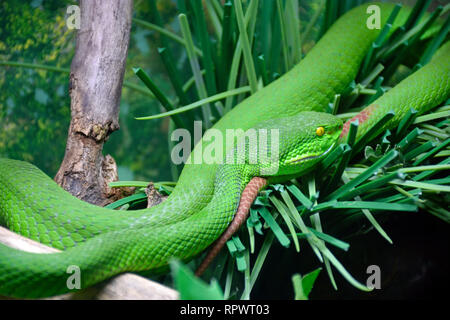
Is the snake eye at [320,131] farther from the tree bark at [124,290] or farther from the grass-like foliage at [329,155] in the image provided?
the tree bark at [124,290]

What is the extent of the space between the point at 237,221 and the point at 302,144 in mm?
469

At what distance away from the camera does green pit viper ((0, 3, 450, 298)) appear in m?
1.15

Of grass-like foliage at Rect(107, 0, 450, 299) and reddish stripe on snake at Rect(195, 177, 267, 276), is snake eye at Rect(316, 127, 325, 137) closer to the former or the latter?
grass-like foliage at Rect(107, 0, 450, 299)

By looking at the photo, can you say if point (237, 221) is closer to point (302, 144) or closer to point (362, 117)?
point (302, 144)

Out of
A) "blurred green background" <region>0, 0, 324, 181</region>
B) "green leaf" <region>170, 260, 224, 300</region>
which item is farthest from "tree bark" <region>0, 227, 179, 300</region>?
"blurred green background" <region>0, 0, 324, 181</region>

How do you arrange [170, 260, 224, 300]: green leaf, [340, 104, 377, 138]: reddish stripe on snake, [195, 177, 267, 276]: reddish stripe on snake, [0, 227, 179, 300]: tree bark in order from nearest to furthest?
[170, 260, 224, 300]: green leaf
[0, 227, 179, 300]: tree bark
[195, 177, 267, 276]: reddish stripe on snake
[340, 104, 377, 138]: reddish stripe on snake

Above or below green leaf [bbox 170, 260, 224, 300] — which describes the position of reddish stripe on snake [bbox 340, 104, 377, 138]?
above

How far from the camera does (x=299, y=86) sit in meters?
2.03

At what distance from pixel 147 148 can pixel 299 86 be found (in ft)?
5.38

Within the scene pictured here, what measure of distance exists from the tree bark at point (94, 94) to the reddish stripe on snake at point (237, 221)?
645 millimetres

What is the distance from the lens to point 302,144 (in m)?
1.66

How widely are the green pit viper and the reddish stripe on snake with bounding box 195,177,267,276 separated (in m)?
0.03
